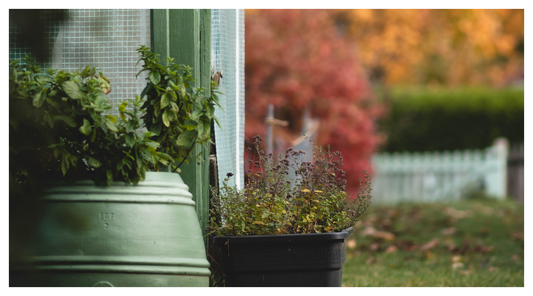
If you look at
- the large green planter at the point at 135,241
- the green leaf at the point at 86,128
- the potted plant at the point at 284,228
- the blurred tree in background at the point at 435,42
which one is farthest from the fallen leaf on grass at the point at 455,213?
the blurred tree in background at the point at 435,42

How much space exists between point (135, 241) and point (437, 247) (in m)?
3.42

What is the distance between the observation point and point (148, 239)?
1.73 meters

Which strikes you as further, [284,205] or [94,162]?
[284,205]

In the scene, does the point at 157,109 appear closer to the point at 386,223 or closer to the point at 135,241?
the point at 135,241

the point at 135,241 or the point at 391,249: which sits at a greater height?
the point at 135,241

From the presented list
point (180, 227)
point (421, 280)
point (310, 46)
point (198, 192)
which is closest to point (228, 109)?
point (198, 192)

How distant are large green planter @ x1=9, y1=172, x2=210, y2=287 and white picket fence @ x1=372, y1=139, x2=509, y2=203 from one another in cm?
770

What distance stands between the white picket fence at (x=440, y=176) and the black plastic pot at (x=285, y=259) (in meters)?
7.44

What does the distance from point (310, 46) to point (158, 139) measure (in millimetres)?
7293

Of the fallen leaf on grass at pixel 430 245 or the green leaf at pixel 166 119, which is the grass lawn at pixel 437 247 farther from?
the green leaf at pixel 166 119

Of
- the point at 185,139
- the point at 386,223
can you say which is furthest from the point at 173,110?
the point at 386,223

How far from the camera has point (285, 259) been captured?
1.93 meters

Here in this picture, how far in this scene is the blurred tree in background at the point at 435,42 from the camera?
13.7 m

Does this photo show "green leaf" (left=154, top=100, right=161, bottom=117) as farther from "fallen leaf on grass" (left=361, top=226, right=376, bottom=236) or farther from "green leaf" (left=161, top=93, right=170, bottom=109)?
"fallen leaf on grass" (left=361, top=226, right=376, bottom=236)
